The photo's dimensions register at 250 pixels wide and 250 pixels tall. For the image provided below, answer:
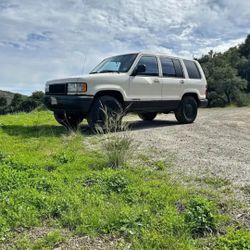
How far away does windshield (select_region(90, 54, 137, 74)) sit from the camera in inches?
340

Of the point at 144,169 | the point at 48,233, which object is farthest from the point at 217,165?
the point at 48,233

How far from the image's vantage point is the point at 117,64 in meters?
8.82

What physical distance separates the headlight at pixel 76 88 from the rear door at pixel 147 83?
53.1 inches

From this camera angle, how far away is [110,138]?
5.69 meters

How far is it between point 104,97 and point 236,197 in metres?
4.66

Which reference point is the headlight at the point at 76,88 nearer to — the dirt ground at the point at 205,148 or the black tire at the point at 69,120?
the black tire at the point at 69,120

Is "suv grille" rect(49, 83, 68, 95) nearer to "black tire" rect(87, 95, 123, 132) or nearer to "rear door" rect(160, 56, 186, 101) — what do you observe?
"black tire" rect(87, 95, 123, 132)

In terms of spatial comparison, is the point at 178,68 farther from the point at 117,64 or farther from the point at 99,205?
the point at 99,205

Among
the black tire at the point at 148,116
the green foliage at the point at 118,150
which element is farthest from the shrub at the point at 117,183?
the black tire at the point at 148,116

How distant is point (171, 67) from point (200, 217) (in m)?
6.95

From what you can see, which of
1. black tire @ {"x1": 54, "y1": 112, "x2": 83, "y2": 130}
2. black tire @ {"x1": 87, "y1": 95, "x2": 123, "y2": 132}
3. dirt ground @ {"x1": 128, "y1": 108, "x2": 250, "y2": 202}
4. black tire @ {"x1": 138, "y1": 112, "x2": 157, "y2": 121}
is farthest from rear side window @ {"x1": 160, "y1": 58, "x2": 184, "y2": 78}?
black tire @ {"x1": 54, "y1": 112, "x2": 83, "y2": 130}

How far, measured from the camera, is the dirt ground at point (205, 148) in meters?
4.88

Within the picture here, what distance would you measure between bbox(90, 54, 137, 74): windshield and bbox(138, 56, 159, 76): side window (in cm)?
28

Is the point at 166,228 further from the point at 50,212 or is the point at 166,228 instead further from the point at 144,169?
the point at 144,169
